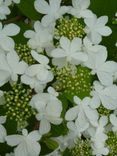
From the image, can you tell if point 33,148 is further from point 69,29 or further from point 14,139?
point 69,29

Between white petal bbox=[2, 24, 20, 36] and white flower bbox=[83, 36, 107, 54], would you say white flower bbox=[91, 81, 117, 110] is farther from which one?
white petal bbox=[2, 24, 20, 36]

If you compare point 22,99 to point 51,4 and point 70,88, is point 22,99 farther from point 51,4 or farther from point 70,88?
point 51,4

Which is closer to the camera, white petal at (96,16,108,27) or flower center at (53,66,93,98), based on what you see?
flower center at (53,66,93,98)

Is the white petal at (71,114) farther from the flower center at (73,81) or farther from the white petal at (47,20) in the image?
the white petal at (47,20)

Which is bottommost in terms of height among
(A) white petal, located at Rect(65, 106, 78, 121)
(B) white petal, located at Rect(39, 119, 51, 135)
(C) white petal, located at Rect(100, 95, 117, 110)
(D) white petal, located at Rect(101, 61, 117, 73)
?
(B) white petal, located at Rect(39, 119, 51, 135)

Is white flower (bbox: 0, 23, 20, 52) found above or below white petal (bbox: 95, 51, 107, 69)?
above

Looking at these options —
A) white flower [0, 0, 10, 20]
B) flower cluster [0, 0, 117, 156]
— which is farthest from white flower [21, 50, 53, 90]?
white flower [0, 0, 10, 20]
